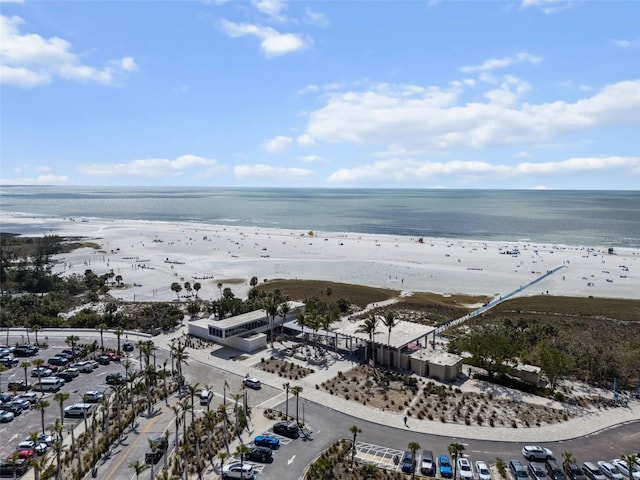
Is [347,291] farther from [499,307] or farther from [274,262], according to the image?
[274,262]

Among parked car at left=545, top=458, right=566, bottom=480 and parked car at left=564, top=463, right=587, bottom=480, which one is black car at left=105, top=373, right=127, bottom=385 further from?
parked car at left=564, top=463, right=587, bottom=480

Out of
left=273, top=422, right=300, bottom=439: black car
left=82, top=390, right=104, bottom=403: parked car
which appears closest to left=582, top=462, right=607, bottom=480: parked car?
left=273, top=422, right=300, bottom=439: black car

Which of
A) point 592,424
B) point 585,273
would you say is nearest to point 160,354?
point 592,424

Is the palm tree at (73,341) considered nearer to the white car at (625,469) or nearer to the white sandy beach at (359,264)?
the white sandy beach at (359,264)

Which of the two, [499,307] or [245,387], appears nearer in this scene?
[245,387]

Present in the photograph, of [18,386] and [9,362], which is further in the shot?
[9,362]

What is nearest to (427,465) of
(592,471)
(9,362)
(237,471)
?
(592,471)

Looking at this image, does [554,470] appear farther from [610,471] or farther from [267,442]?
[267,442]
